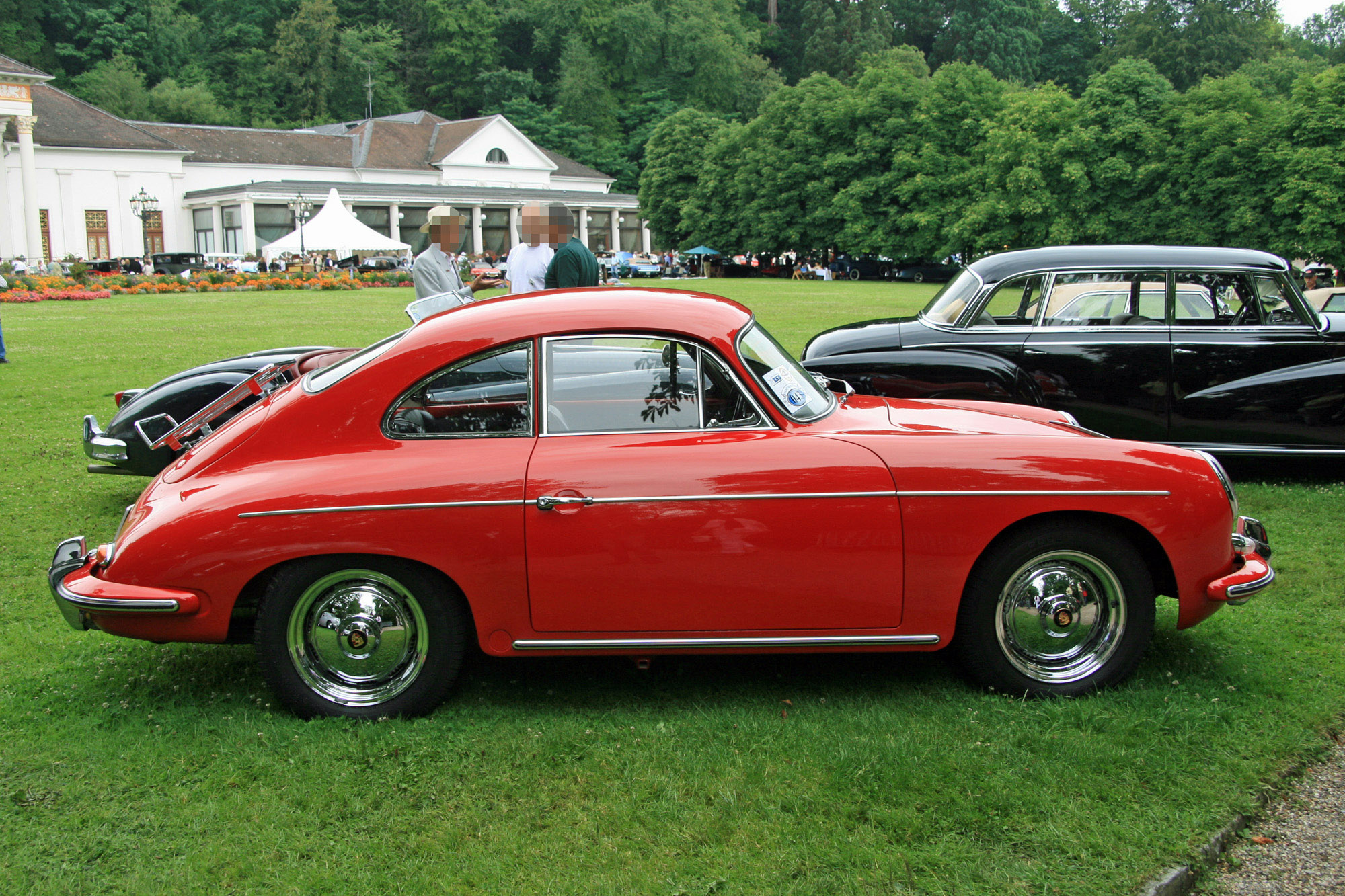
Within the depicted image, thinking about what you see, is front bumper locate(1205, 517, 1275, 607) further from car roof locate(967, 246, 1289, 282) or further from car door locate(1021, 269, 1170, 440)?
car roof locate(967, 246, 1289, 282)

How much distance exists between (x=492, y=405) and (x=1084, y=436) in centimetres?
233

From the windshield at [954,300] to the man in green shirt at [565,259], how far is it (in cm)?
279

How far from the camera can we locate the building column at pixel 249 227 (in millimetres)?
71438

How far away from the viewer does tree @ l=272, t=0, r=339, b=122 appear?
323 feet

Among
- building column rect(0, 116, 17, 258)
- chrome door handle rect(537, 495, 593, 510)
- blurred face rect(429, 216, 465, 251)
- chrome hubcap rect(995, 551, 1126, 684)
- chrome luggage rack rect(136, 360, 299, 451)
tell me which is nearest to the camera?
chrome door handle rect(537, 495, 593, 510)

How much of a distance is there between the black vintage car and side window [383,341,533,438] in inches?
172

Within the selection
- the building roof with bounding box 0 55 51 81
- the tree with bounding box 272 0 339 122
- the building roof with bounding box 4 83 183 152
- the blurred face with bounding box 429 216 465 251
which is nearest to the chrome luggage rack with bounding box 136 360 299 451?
the blurred face with bounding box 429 216 465 251

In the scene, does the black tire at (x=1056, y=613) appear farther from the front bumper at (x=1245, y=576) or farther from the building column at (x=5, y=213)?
the building column at (x=5, y=213)

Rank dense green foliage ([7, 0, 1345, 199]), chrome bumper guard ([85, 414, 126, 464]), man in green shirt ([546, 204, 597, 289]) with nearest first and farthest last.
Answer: chrome bumper guard ([85, 414, 126, 464]) < man in green shirt ([546, 204, 597, 289]) < dense green foliage ([7, 0, 1345, 199])

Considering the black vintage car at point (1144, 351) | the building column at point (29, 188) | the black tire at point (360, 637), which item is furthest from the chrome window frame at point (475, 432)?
the building column at point (29, 188)

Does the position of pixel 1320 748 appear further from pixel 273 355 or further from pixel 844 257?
pixel 844 257

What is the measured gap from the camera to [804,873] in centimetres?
301

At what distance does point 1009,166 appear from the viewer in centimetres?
4953

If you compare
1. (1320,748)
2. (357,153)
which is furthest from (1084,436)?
(357,153)
